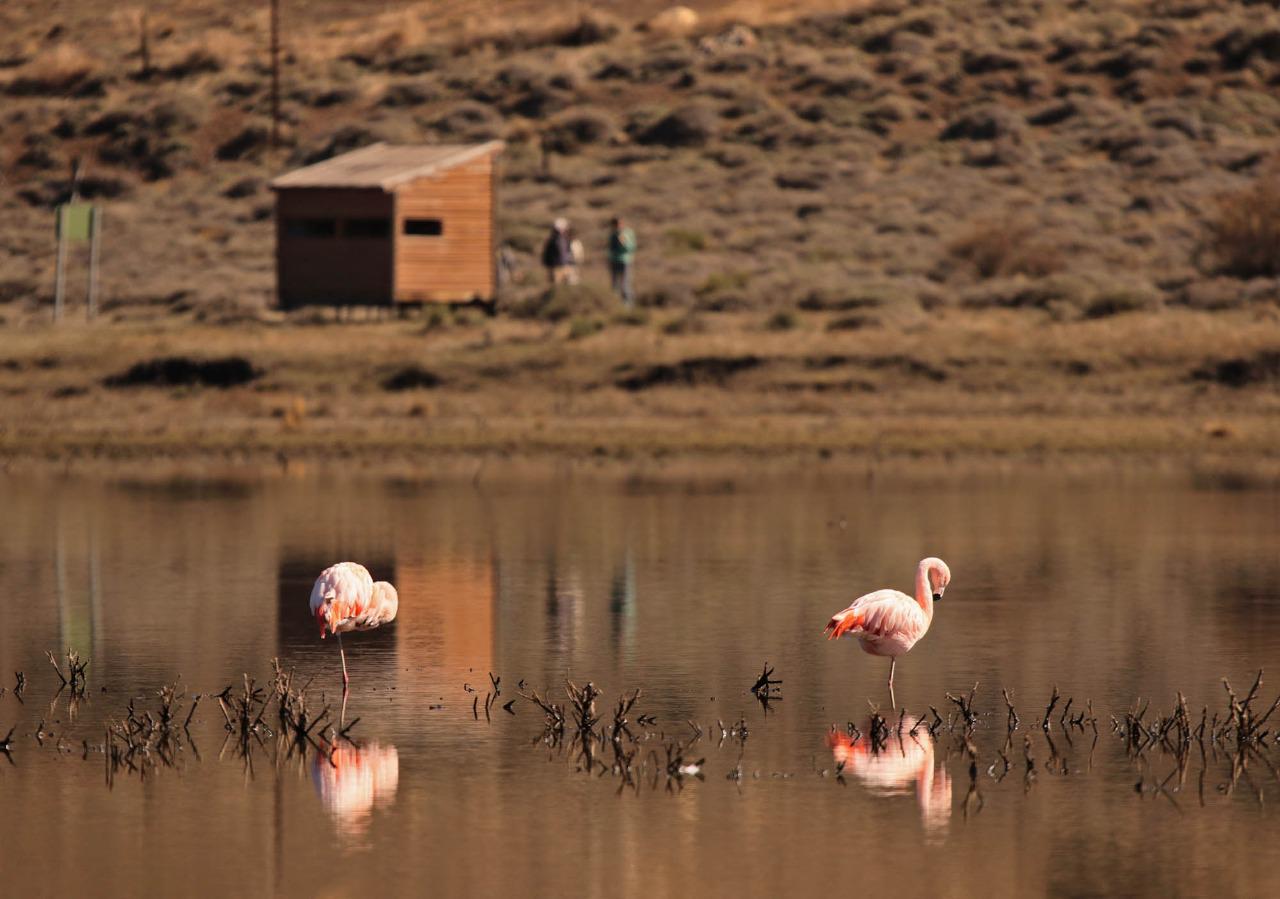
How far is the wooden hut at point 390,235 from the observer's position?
44.0 metres

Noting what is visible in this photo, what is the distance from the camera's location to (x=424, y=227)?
147 feet

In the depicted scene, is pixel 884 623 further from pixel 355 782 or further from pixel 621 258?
pixel 621 258

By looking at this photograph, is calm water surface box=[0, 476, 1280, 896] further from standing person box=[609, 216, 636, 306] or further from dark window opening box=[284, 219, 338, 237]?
dark window opening box=[284, 219, 338, 237]

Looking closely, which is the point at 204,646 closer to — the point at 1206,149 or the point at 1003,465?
the point at 1003,465

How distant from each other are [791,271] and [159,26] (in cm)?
4650

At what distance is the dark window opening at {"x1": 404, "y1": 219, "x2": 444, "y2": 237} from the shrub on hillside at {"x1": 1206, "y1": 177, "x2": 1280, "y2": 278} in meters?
14.5

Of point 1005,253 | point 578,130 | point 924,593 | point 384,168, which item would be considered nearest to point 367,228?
point 384,168

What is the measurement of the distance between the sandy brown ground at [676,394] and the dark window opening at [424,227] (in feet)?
25.9

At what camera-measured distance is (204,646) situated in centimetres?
1480

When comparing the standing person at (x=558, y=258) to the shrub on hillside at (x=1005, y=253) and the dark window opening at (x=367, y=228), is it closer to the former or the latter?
the dark window opening at (x=367, y=228)

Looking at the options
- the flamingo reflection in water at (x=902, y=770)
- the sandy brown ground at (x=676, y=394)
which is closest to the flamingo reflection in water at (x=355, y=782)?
the flamingo reflection in water at (x=902, y=770)

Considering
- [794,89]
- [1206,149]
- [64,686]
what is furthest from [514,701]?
[794,89]

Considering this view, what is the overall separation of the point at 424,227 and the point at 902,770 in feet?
113

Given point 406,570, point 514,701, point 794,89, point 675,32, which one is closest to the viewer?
point 514,701
